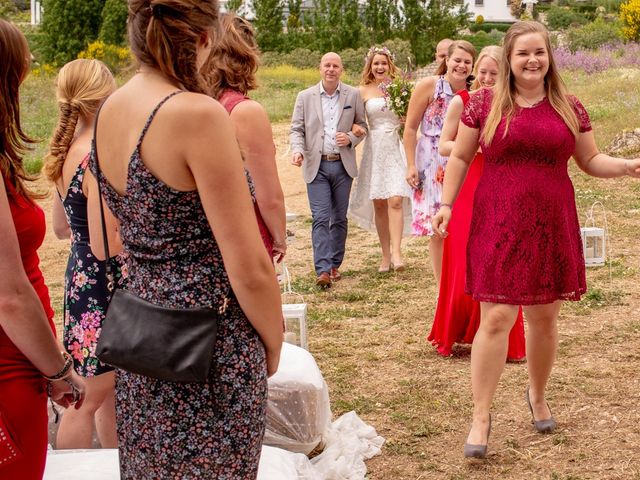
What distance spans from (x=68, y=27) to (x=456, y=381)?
3899 centimetres

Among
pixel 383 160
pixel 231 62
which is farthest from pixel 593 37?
pixel 231 62

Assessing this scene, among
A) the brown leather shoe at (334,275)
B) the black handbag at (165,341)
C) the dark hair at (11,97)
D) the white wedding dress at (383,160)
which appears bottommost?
the brown leather shoe at (334,275)

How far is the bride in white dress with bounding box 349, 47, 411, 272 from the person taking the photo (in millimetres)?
9758

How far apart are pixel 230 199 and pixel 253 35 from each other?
204cm

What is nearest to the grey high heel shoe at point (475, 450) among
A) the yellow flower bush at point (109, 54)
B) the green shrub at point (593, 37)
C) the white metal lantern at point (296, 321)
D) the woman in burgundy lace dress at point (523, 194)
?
the woman in burgundy lace dress at point (523, 194)

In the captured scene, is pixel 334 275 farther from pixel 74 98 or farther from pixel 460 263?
pixel 74 98

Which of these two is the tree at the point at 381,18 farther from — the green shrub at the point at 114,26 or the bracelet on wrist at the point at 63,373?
the bracelet on wrist at the point at 63,373

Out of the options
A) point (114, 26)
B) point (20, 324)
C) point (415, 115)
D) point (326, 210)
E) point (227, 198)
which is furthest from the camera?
point (114, 26)

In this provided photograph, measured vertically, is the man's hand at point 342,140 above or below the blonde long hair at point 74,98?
below

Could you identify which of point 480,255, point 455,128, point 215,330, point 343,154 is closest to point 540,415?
point 480,255

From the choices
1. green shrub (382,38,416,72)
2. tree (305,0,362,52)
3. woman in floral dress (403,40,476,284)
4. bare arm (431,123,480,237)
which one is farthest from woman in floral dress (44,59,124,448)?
tree (305,0,362,52)

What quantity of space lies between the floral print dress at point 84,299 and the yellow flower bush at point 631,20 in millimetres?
37903

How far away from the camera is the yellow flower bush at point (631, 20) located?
3875cm

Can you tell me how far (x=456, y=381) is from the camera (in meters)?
6.17
